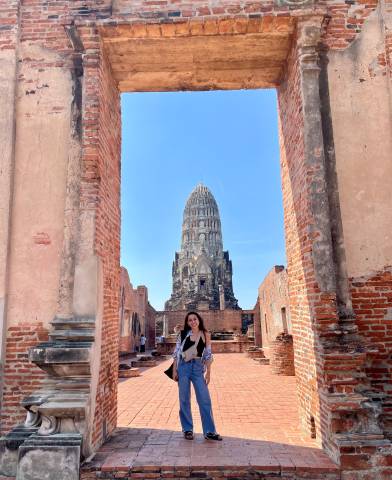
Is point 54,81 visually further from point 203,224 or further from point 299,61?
point 203,224

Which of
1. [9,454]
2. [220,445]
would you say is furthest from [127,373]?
[9,454]

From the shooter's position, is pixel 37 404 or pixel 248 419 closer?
pixel 37 404

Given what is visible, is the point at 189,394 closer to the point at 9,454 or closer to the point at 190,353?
the point at 190,353

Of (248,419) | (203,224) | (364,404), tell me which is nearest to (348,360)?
(364,404)

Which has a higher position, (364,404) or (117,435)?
(364,404)

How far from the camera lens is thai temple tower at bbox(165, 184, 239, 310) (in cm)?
5541

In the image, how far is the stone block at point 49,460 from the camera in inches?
176

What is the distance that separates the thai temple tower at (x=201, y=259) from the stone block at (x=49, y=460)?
4787cm

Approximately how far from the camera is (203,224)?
61344 millimetres

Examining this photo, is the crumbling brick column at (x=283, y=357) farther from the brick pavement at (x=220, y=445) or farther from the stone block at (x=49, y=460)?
the stone block at (x=49, y=460)

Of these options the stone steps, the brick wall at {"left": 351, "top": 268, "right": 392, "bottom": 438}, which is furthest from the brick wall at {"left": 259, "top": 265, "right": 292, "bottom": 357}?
the stone steps

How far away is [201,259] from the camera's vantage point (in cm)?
5728

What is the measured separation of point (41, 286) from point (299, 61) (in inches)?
176

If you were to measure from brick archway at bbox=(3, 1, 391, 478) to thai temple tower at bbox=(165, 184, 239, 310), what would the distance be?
1831 inches
